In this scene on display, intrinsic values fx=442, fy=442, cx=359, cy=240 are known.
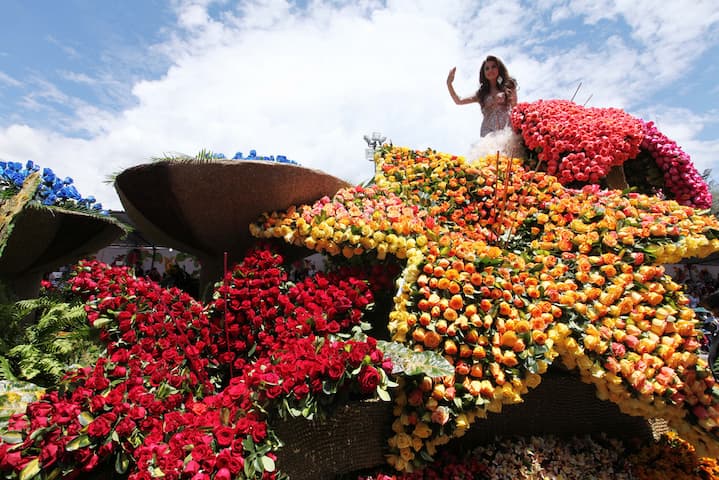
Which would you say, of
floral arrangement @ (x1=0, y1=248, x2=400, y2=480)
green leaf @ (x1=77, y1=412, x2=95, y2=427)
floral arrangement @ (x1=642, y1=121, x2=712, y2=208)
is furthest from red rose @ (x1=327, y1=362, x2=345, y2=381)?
floral arrangement @ (x1=642, y1=121, x2=712, y2=208)

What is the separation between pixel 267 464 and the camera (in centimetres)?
177

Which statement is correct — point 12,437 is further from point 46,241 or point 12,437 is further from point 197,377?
point 46,241

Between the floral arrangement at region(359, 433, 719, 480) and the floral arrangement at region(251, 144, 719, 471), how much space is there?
0.62 ft

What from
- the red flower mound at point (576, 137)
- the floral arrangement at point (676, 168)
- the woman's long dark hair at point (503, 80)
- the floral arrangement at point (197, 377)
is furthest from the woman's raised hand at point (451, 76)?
the floral arrangement at point (197, 377)

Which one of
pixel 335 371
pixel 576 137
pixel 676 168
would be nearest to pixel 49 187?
pixel 335 371

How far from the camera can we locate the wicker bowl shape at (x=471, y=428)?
6.82ft

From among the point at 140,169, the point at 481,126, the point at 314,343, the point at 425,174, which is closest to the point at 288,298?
the point at 314,343

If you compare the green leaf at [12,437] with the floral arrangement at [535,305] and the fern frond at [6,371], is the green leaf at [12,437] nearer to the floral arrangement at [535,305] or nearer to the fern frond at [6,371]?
the fern frond at [6,371]

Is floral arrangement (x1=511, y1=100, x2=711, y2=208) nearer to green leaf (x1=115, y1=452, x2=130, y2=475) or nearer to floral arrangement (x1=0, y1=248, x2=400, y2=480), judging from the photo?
floral arrangement (x1=0, y1=248, x2=400, y2=480)

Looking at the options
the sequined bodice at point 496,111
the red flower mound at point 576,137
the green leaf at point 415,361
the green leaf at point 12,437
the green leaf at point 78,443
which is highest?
the sequined bodice at point 496,111

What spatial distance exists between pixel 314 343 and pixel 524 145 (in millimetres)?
3171

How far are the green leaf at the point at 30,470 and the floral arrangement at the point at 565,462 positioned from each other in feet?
4.61

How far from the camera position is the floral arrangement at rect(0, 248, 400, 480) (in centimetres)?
175

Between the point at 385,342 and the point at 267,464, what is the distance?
0.83 m
